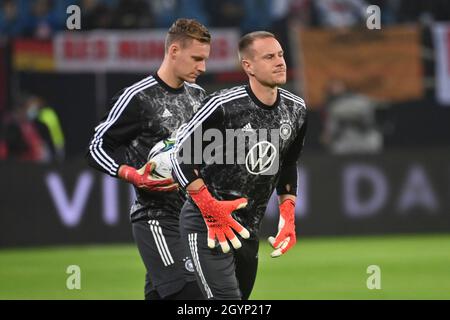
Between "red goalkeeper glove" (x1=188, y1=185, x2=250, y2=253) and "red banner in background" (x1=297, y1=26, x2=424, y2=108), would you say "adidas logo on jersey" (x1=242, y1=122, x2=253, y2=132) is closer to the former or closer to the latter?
"red goalkeeper glove" (x1=188, y1=185, x2=250, y2=253)

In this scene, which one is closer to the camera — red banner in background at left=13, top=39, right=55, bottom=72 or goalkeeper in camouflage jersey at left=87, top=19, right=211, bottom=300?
goalkeeper in camouflage jersey at left=87, top=19, right=211, bottom=300

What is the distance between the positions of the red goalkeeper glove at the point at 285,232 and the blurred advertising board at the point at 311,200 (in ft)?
26.3

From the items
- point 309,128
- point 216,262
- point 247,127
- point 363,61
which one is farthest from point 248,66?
point 363,61

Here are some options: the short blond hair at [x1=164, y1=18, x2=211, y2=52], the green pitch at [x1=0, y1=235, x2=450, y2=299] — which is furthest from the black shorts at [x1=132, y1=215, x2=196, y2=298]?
the green pitch at [x1=0, y1=235, x2=450, y2=299]

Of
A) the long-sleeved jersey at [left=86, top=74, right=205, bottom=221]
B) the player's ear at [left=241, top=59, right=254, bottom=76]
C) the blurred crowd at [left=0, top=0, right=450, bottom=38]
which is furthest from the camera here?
the blurred crowd at [left=0, top=0, right=450, bottom=38]

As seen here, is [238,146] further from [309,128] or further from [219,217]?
[309,128]

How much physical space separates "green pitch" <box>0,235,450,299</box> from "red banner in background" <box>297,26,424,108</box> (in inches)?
135

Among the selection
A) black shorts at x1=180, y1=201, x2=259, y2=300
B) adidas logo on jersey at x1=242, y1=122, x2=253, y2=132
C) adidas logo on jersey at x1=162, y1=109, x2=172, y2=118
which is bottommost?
black shorts at x1=180, y1=201, x2=259, y2=300

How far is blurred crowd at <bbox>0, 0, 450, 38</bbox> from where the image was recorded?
63.3 ft

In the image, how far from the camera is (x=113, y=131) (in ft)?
25.2

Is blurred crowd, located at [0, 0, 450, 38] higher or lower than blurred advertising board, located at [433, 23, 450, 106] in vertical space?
higher

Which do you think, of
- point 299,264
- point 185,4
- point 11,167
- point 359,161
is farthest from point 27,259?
point 185,4

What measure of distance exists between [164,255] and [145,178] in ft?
1.90
